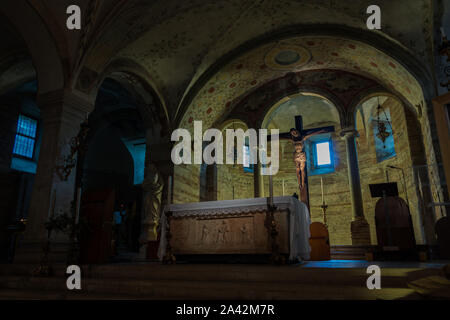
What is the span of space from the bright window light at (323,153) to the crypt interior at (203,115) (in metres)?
0.07

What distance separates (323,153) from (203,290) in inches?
528

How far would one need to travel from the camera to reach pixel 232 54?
36.2 ft

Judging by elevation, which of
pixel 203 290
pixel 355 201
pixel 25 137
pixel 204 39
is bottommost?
pixel 203 290

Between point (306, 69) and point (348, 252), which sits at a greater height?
point (306, 69)

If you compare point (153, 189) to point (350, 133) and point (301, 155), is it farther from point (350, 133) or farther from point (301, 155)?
point (350, 133)

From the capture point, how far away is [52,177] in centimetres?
686

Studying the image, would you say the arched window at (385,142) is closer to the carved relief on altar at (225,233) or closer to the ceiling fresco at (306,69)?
the ceiling fresco at (306,69)

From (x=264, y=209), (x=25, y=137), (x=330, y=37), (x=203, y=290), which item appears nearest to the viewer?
(x=203, y=290)

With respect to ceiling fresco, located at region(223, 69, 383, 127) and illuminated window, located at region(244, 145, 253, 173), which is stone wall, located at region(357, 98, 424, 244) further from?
illuminated window, located at region(244, 145, 253, 173)

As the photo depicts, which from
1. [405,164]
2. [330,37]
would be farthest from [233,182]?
[330,37]

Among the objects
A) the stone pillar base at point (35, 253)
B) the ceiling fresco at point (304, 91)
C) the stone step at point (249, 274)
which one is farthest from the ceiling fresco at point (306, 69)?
the stone step at point (249, 274)

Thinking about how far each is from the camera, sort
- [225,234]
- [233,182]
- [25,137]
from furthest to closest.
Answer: [233,182]
[25,137]
[225,234]

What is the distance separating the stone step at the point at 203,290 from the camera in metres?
3.21

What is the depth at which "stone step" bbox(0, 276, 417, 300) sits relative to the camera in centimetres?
321
